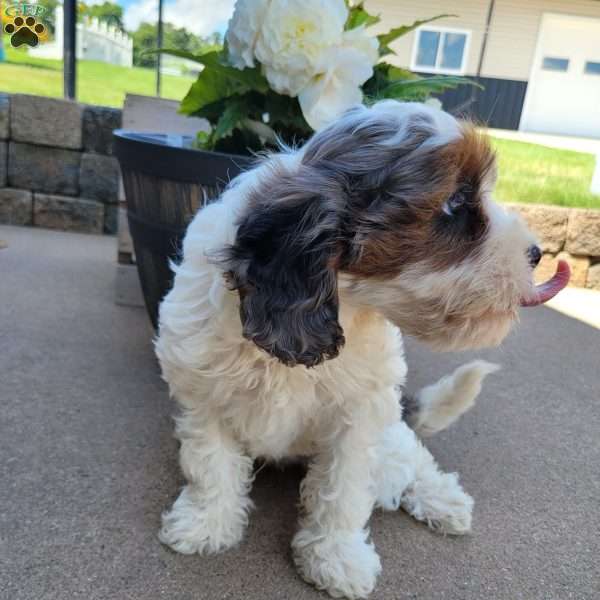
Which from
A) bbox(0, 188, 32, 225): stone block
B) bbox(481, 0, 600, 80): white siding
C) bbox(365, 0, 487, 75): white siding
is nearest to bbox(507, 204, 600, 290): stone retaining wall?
bbox(0, 188, 32, 225): stone block

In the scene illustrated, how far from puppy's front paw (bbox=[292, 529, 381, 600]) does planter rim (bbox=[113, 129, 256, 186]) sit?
1409mm

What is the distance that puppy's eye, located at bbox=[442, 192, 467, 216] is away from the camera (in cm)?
164

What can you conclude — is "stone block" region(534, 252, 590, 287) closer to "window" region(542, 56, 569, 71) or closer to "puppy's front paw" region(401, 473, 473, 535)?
"puppy's front paw" region(401, 473, 473, 535)

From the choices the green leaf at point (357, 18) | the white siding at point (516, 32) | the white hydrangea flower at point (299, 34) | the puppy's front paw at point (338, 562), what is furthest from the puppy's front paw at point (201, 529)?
the white siding at point (516, 32)

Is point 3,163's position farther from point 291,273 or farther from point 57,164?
point 291,273

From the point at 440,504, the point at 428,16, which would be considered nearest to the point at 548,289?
the point at 440,504

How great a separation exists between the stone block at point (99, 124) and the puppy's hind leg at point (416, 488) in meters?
4.51

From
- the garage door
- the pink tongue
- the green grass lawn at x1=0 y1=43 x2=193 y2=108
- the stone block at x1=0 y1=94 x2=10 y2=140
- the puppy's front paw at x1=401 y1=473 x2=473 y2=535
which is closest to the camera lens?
the pink tongue

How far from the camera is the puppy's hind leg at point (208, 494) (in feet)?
6.62

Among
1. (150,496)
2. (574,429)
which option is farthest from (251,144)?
(574,429)

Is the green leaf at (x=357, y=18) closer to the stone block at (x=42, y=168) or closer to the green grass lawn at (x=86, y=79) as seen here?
the green grass lawn at (x=86, y=79)

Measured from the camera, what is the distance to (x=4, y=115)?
561 centimetres

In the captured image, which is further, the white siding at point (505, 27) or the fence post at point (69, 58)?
the white siding at point (505, 27)

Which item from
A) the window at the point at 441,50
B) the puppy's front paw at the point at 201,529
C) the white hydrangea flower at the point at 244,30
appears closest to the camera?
the puppy's front paw at the point at 201,529
